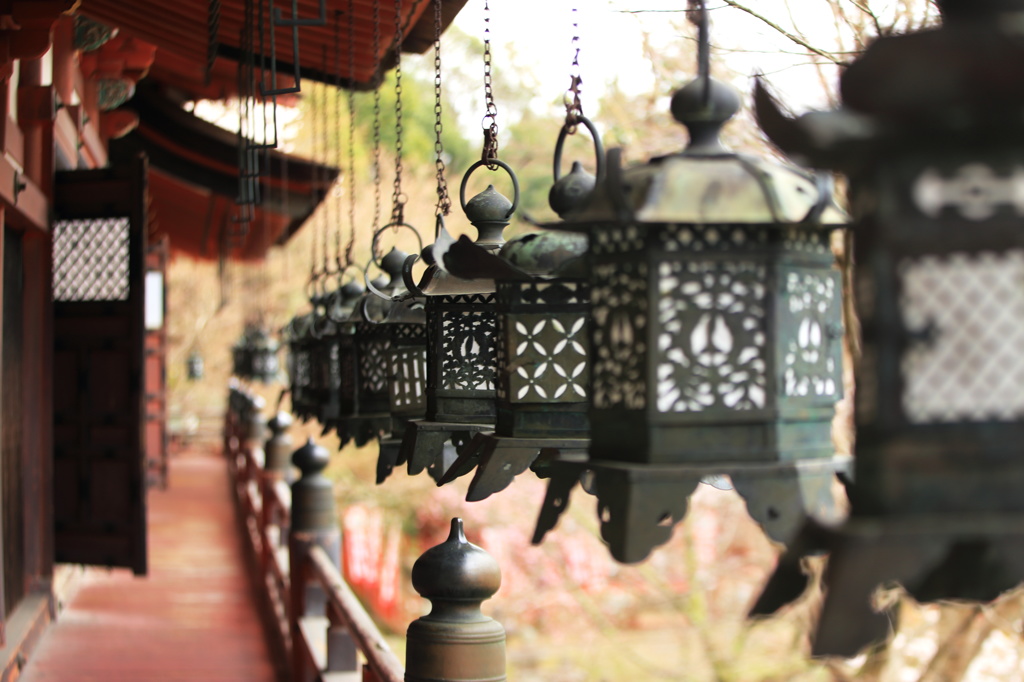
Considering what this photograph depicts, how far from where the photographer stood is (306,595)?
17.0 ft

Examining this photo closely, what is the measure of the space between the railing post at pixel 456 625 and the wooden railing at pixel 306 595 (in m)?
0.36

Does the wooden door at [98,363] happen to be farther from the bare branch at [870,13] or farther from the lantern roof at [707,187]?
the lantern roof at [707,187]

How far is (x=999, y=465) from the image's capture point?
0.99m

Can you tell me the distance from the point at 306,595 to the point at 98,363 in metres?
1.44

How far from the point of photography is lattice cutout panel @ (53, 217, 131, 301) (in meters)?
5.39

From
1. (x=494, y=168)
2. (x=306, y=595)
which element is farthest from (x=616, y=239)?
(x=306, y=595)

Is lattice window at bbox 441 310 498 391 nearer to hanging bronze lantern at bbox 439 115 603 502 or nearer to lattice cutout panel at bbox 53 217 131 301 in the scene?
hanging bronze lantern at bbox 439 115 603 502

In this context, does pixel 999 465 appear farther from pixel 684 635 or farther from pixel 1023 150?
pixel 684 635

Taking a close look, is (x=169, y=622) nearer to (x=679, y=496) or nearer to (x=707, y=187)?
(x=679, y=496)

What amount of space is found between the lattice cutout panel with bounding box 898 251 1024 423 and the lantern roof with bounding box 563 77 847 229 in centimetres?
30

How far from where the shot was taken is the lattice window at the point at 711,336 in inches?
51.6

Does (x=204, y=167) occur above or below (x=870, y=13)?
above

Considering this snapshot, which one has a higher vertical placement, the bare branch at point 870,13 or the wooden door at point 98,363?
the bare branch at point 870,13

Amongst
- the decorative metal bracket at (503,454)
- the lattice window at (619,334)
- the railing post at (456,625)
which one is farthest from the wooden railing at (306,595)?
the lattice window at (619,334)
